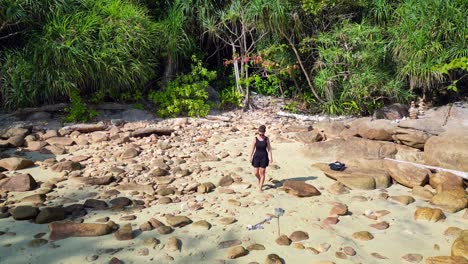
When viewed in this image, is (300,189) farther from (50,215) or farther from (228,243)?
(50,215)

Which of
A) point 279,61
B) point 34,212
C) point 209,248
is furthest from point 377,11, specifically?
point 34,212

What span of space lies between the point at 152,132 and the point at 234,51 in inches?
126

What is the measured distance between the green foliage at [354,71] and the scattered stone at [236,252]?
19.0 feet

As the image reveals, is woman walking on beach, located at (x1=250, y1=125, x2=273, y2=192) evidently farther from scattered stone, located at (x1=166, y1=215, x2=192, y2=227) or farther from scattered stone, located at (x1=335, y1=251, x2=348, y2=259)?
scattered stone, located at (x1=335, y1=251, x2=348, y2=259)

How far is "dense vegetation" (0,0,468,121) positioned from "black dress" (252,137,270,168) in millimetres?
3801

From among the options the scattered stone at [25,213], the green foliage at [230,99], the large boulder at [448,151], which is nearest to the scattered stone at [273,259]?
the scattered stone at [25,213]

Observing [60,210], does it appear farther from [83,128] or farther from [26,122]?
[26,122]

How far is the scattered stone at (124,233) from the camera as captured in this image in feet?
11.7

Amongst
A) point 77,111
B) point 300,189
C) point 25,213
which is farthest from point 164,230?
point 77,111

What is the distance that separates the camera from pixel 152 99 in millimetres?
8922

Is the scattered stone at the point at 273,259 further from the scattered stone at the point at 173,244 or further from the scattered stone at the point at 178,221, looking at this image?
the scattered stone at the point at 178,221

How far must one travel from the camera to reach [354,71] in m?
8.41

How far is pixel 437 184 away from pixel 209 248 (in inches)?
125

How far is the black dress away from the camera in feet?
16.0
